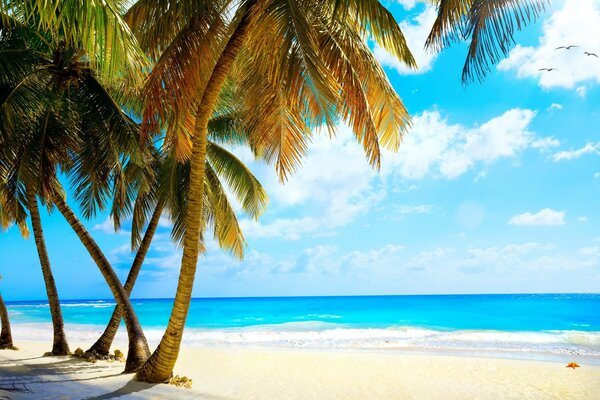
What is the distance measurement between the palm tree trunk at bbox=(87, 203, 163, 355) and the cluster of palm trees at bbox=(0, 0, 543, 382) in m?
0.03

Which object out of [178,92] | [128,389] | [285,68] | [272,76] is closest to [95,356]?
[128,389]

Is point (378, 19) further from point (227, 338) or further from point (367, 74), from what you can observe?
point (227, 338)

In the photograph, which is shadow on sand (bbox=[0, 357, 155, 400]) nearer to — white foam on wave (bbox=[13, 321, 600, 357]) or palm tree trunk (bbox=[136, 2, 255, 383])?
palm tree trunk (bbox=[136, 2, 255, 383])

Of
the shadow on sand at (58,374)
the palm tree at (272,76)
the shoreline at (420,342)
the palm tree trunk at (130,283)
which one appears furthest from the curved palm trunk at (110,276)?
the shoreline at (420,342)

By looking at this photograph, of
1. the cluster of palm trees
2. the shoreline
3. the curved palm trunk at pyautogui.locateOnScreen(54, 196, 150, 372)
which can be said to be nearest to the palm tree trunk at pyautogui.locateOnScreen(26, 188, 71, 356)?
the cluster of palm trees

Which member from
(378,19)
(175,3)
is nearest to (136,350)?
(175,3)

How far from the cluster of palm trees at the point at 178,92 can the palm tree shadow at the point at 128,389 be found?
16 cm

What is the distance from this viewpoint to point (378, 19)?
6.44 metres

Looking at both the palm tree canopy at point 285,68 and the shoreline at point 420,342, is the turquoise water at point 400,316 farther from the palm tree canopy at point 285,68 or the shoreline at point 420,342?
the palm tree canopy at point 285,68

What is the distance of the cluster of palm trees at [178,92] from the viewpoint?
5.57 m

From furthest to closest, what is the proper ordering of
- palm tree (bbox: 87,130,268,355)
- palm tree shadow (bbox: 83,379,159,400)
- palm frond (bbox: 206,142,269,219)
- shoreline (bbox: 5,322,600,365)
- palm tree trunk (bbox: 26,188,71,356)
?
1. shoreline (bbox: 5,322,600,365)
2. palm frond (bbox: 206,142,269,219)
3. palm tree (bbox: 87,130,268,355)
4. palm tree trunk (bbox: 26,188,71,356)
5. palm tree shadow (bbox: 83,379,159,400)

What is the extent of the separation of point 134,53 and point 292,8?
8.38ft

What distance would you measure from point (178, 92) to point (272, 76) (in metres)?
1.28

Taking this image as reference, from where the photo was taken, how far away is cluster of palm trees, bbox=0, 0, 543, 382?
219 inches
